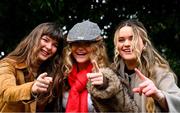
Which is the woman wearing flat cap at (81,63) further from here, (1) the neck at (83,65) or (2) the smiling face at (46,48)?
(2) the smiling face at (46,48)

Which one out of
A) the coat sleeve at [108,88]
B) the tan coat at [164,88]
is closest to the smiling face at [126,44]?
the tan coat at [164,88]

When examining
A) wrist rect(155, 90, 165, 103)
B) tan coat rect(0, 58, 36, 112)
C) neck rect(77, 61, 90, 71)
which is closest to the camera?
wrist rect(155, 90, 165, 103)

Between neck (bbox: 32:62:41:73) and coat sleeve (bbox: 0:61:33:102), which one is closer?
coat sleeve (bbox: 0:61:33:102)

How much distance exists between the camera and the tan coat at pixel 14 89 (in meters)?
4.32

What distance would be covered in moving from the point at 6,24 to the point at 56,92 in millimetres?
2485

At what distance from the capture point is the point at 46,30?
4.89 metres

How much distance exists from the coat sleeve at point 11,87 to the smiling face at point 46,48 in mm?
318

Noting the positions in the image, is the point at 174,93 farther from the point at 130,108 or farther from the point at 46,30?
the point at 46,30

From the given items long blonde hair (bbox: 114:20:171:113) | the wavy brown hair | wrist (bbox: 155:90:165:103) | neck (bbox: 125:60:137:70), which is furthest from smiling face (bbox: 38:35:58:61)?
wrist (bbox: 155:90:165:103)

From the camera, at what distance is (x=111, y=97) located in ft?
13.2

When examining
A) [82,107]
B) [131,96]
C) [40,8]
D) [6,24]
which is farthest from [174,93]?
[6,24]

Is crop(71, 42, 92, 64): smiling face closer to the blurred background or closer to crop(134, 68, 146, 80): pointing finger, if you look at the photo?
crop(134, 68, 146, 80): pointing finger

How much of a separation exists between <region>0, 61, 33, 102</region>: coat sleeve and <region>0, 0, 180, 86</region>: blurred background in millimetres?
2101

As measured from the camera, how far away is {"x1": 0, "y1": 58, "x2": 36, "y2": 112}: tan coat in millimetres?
4316
